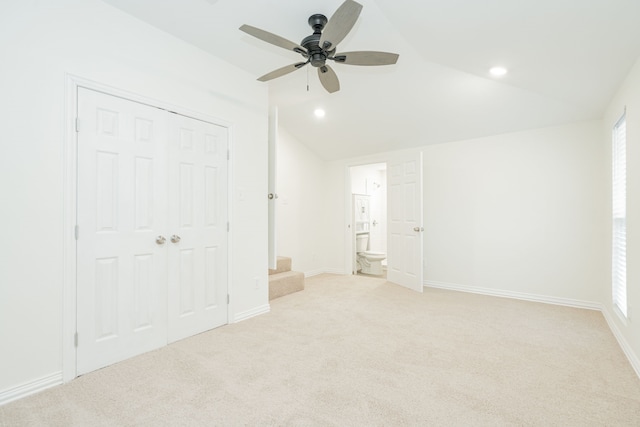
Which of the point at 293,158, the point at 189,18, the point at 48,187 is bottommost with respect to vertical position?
the point at 48,187

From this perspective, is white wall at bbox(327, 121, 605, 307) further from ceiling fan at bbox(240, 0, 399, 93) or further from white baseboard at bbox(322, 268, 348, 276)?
ceiling fan at bbox(240, 0, 399, 93)

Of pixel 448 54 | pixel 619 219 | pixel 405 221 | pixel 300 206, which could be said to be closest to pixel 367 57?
pixel 448 54

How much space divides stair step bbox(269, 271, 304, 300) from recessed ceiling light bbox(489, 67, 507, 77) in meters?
3.38

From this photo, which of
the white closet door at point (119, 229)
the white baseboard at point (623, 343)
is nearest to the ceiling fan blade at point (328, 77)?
the white closet door at point (119, 229)

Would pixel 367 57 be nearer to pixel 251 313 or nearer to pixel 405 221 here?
pixel 251 313

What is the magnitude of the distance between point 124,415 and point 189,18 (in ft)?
9.27

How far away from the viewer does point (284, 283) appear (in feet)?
13.9

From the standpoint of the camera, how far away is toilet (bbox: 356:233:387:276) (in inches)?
227

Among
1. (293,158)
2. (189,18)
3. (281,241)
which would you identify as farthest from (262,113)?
(281,241)

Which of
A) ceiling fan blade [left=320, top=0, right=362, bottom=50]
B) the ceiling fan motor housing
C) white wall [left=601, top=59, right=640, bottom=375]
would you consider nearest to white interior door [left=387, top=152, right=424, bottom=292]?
white wall [left=601, top=59, right=640, bottom=375]

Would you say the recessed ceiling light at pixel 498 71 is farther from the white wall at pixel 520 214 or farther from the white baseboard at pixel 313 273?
the white baseboard at pixel 313 273

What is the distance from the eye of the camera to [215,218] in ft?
9.86

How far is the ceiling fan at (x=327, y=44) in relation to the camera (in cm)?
180

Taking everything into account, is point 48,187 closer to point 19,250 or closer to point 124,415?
point 19,250
